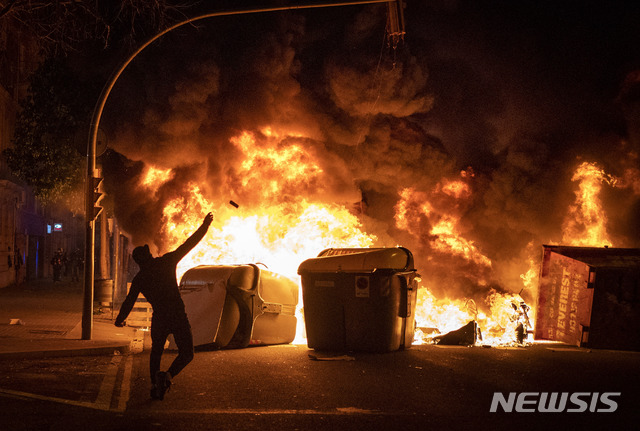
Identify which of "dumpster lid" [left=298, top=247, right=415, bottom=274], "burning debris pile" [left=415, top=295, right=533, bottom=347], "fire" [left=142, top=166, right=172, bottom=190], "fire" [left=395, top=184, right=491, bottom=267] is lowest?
"burning debris pile" [left=415, top=295, right=533, bottom=347]

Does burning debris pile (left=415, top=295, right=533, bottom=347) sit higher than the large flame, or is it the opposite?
the large flame

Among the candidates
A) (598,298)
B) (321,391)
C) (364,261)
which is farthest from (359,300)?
(598,298)

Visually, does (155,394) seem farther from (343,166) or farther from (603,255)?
(343,166)

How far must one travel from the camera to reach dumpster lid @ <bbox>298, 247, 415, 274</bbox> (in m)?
11.4

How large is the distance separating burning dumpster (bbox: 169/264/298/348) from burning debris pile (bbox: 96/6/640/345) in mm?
3704

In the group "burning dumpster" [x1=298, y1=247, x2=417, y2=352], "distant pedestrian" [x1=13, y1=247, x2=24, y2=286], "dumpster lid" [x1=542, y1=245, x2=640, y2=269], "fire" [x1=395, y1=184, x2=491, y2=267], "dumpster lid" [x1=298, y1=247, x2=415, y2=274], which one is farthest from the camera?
"distant pedestrian" [x1=13, y1=247, x2=24, y2=286]

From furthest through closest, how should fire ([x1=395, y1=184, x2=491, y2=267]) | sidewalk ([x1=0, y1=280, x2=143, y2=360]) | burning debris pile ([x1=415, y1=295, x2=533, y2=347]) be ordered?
fire ([x1=395, y1=184, x2=491, y2=267])
burning debris pile ([x1=415, y1=295, x2=533, y2=347])
sidewalk ([x1=0, y1=280, x2=143, y2=360])

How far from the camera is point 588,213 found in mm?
16734

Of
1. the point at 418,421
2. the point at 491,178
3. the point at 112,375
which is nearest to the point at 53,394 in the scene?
the point at 112,375

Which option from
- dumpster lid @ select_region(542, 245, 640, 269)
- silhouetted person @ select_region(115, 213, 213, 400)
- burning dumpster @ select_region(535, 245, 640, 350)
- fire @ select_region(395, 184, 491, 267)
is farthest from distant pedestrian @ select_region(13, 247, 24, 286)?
silhouetted person @ select_region(115, 213, 213, 400)

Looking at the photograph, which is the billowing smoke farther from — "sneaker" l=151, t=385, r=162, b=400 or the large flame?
"sneaker" l=151, t=385, r=162, b=400

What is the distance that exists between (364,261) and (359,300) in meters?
0.71

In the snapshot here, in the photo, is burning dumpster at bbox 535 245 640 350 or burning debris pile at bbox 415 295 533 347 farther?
burning debris pile at bbox 415 295 533 347

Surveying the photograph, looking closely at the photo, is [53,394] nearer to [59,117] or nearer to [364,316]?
[364,316]
